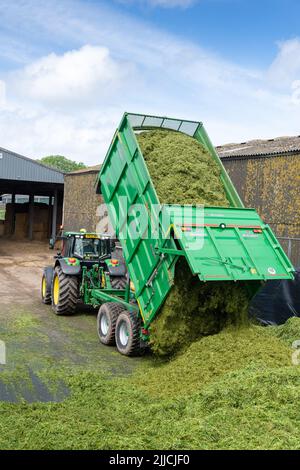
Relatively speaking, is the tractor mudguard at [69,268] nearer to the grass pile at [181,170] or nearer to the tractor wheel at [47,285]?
the tractor wheel at [47,285]

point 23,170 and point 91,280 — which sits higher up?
point 23,170

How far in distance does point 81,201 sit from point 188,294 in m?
19.3

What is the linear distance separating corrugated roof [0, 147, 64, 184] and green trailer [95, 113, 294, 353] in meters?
18.5

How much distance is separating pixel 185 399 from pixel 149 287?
7.97ft

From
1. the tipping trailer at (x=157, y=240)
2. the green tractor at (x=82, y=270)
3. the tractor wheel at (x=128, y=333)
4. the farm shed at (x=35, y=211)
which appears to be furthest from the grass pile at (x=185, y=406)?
the farm shed at (x=35, y=211)

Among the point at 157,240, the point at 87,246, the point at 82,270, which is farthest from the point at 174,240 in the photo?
the point at 87,246

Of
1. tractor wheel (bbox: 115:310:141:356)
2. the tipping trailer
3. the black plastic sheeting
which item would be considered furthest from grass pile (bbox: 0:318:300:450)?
the black plastic sheeting

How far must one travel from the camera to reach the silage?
7.65 meters

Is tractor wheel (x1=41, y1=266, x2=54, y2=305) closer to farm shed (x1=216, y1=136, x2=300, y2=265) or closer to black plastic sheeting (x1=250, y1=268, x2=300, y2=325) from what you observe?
black plastic sheeting (x1=250, y1=268, x2=300, y2=325)

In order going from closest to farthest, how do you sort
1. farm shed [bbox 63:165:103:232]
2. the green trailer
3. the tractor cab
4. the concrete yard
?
the concrete yard < the green trailer < the tractor cab < farm shed [bbox 63:165:103:232]

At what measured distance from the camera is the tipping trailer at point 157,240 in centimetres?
747

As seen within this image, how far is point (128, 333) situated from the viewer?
28.1 ft

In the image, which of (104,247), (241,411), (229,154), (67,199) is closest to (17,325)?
(104,247)

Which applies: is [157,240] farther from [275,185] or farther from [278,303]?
[275,185]
